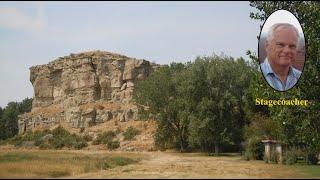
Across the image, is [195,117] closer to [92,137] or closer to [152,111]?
[152,111]

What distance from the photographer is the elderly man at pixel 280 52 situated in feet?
69.7

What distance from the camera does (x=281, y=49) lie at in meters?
21.2

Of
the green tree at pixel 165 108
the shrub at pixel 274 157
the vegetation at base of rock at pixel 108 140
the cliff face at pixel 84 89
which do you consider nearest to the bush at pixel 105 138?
the vegetation at base of rock at pixel 108 140

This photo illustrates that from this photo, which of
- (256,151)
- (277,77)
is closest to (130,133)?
(256,151)

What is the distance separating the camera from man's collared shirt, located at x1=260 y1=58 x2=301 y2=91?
21578 millimetres

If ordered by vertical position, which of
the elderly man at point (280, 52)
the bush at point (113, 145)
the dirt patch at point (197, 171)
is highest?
the elderly man at point (280, 52)

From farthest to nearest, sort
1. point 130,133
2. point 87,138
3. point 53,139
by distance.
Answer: point 87,138, point 53,139, point 130,133

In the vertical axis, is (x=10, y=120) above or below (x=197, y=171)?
above

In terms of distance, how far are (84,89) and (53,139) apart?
16.5 metres

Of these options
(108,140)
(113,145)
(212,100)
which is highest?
(212,100)

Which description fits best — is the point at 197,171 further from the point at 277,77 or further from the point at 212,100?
the point at 212,100

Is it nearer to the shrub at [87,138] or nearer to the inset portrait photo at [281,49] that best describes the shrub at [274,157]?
the inset portrait photo at [281,49]

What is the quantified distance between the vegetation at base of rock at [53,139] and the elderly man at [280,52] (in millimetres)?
40405

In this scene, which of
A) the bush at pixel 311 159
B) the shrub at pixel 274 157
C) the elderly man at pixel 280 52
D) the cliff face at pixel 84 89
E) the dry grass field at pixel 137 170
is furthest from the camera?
the cliff face at pixel 84 89
